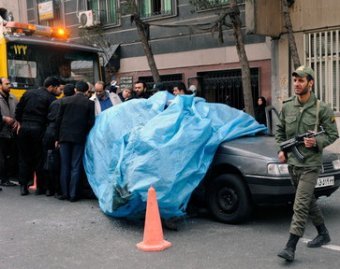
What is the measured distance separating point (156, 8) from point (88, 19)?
2.59 m

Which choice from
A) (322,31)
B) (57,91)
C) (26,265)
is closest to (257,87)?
(322,31)

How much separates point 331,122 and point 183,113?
1.98 meters

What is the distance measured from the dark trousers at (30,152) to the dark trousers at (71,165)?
0.65 meters

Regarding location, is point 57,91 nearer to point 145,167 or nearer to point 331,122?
point 145,167

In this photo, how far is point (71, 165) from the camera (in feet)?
23.4

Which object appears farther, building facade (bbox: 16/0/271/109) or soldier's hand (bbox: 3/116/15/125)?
building facade (bbox: 16/0/271/109)

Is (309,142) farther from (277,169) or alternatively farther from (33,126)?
(33,126)

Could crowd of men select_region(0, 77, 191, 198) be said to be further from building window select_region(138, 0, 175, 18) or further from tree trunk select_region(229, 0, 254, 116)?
building window select_region(138, 0, 175, 18)

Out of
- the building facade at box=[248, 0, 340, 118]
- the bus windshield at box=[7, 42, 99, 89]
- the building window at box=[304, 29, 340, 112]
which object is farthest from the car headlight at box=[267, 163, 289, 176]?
the building window at box=[304, 29, 340, 112]

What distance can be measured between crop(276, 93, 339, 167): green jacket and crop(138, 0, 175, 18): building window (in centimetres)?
1105

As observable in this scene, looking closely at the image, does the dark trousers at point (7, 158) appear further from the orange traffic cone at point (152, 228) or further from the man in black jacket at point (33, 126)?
the orange traffic cone at point (152, 228)

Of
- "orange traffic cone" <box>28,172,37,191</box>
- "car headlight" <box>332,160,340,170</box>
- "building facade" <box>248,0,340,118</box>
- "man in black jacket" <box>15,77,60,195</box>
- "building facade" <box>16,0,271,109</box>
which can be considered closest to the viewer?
"car headlight" <box>332,160,340,170</box>

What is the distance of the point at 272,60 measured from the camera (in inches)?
499

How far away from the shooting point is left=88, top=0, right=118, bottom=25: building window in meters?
16.9
